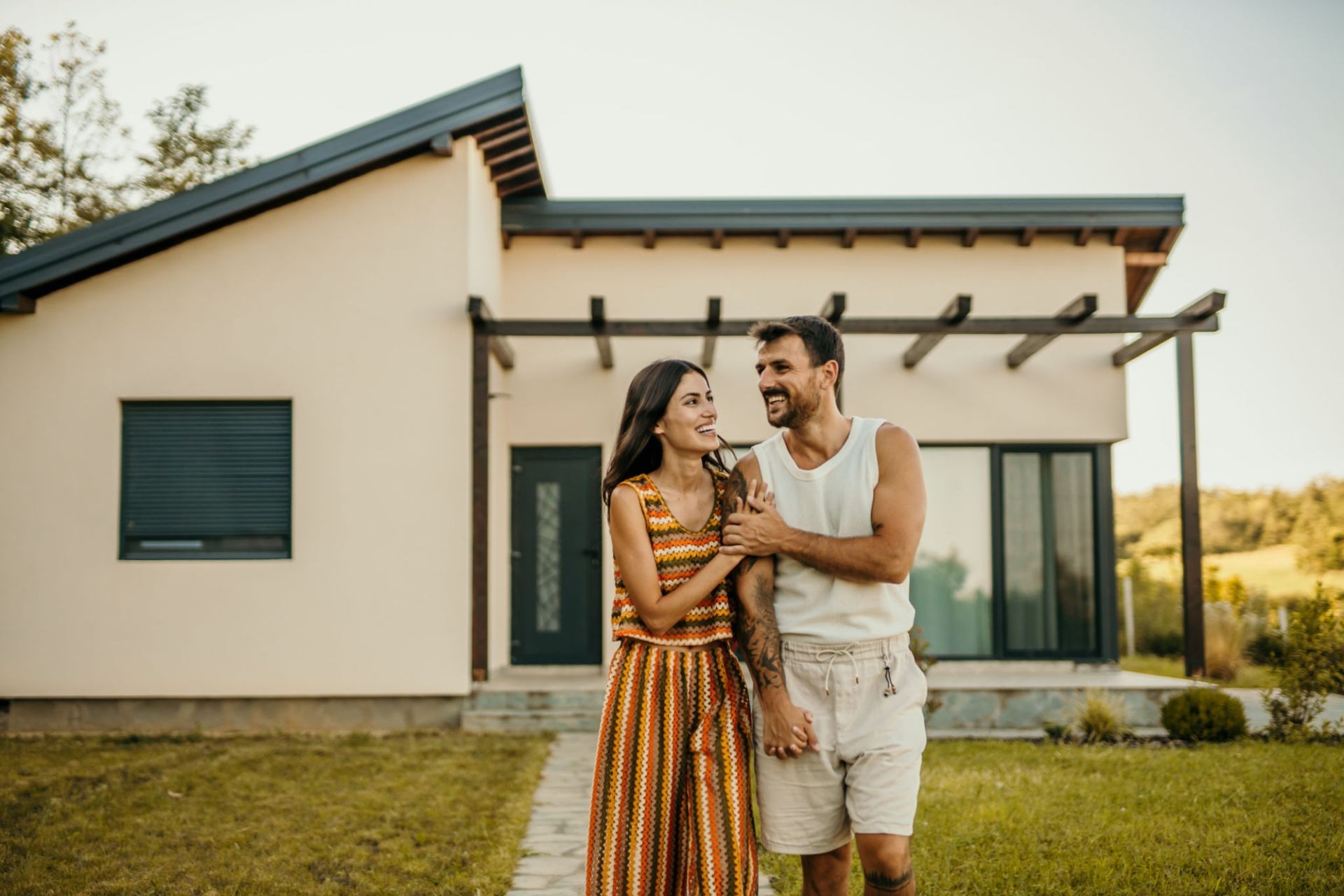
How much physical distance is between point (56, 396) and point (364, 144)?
3150 mm

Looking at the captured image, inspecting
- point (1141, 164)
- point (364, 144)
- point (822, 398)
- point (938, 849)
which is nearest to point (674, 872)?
point (822, 398)

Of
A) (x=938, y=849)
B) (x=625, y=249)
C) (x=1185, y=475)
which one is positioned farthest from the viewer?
(x=625, y=249)

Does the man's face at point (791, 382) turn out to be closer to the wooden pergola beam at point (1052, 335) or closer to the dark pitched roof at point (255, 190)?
the wooden pergola beam at point (1052, 335)

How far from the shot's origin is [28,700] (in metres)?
8.05

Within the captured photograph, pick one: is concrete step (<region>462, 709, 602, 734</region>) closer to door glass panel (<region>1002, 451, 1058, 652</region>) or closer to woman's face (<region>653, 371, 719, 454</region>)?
door glass panel (<region>1002, 451, 1058, 652</region>)

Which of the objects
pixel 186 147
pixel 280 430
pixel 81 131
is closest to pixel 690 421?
pixel 280 430

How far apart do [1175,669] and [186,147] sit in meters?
17.7

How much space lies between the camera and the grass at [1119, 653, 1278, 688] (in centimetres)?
1108

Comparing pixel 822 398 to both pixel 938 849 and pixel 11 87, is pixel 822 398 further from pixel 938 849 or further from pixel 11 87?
pixel 11 87

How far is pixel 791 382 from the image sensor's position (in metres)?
2.82

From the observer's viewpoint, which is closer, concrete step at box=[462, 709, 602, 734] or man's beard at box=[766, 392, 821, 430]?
man's beard at box=[766, 392, 821, 430]

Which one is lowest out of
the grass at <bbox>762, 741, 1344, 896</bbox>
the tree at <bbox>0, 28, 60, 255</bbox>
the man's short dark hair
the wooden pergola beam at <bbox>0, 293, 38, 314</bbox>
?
the grass at <bbox>762, 741, 1344, 896</bbox>

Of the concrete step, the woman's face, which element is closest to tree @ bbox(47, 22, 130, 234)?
the concrete step

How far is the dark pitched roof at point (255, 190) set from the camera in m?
7.98
